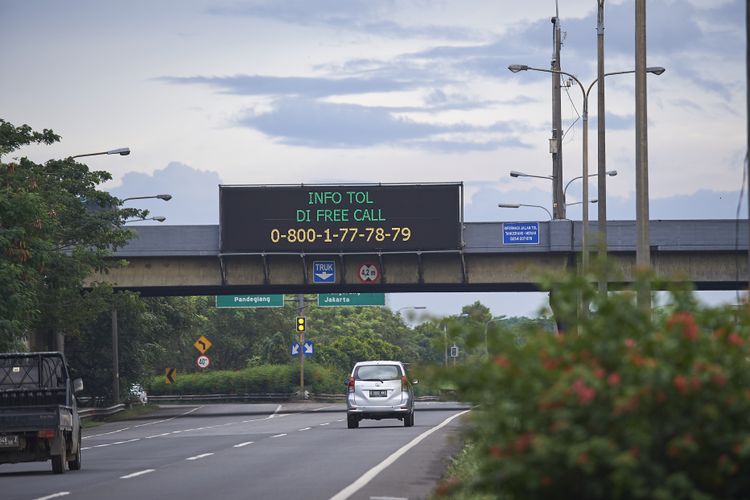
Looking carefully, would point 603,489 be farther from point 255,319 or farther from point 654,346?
point 255,319

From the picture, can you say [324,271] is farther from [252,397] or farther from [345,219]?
[252,397]

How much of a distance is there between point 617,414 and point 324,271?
49.8 m

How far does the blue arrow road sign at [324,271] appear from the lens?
187 feet

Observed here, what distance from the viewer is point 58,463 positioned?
79.8 ft

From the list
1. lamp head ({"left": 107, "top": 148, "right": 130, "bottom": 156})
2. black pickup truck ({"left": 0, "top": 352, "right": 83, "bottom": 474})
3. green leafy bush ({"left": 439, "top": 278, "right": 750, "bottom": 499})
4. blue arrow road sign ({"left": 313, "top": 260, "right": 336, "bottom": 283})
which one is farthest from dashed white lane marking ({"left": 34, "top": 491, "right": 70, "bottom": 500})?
blue arrow road sign ({"left": 313, "top": 260, "right": 336, "bottom": 283})

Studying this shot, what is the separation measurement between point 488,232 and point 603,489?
4957 cm

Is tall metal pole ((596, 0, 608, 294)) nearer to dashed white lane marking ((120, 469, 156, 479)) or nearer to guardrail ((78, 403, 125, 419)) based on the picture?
dashed white lane marking ((120, 469, 156, 479))

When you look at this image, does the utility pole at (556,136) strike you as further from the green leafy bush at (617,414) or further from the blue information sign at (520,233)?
the green leafy bush at (617,414)

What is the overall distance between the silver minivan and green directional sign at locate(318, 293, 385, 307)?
2974 centimetres

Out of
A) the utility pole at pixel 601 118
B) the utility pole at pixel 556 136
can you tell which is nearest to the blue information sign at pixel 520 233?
the utility pole at pixel 556 136

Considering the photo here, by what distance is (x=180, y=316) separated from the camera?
7494 cm

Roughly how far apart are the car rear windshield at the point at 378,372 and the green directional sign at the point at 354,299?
96.8 feet

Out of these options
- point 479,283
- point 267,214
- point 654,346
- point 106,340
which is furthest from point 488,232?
point 654,346

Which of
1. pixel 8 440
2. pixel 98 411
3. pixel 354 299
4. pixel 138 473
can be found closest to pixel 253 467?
pixel 138 473
